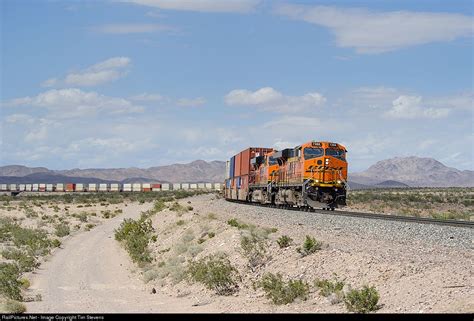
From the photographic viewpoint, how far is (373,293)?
1181 cm

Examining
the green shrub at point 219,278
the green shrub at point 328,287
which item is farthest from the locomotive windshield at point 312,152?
the green shrub at point 328,287

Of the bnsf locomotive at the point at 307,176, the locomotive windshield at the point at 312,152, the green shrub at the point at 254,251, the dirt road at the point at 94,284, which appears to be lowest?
the dirt road at the point at 94,284

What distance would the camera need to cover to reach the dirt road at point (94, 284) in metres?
15.9

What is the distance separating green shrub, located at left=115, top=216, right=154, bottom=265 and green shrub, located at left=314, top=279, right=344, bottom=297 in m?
13.9

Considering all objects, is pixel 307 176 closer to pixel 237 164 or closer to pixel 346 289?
pixel 346 289

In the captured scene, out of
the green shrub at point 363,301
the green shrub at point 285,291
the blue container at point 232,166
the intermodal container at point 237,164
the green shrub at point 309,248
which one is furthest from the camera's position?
the blue container at point 232,166

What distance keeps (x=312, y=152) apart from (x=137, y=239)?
33.9ft

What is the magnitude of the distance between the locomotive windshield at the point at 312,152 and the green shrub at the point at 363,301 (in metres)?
22.8

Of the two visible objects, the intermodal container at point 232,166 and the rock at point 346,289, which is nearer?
the rock at point 346,289

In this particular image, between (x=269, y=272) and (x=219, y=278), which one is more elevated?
(x=269, y=272)

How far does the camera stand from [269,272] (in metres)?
15.1

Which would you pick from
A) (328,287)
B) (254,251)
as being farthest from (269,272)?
(254,251)

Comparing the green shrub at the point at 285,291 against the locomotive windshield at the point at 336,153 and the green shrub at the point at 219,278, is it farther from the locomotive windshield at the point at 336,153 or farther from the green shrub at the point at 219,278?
the locomotive windshield at the point at 336,153

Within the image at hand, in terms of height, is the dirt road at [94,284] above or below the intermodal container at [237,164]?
below
